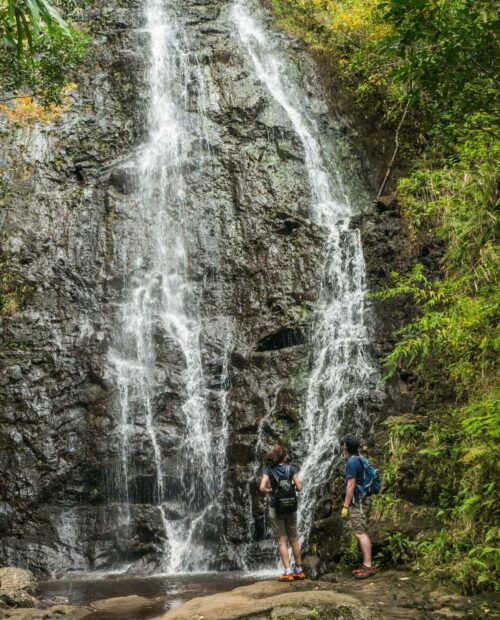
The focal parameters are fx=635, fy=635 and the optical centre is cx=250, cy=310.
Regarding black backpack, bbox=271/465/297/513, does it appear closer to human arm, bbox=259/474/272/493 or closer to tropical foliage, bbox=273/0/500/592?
human arm, bbox=259/474/272/493

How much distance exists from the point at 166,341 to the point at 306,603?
7565 mm

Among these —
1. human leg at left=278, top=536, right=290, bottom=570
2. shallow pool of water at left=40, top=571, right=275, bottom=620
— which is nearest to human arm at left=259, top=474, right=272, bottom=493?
human leg at left=278, top=536, right=290, bottom=570

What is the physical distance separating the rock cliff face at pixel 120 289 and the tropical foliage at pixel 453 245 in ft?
4.62

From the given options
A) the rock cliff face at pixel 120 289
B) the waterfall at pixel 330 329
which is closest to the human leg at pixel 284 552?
the waterfall at pixel 330 329

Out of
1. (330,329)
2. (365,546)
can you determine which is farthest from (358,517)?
(330,329)

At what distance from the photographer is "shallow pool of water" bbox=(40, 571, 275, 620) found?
27.0 feet

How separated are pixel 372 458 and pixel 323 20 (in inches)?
579

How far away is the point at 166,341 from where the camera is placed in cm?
1309

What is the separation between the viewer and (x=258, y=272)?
13898mm

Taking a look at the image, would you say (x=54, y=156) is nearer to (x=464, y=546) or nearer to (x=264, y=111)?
(x=264, y=111)

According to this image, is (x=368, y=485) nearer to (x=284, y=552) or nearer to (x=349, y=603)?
(x=284, y=552)

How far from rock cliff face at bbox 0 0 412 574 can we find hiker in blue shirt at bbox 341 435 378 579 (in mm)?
3605

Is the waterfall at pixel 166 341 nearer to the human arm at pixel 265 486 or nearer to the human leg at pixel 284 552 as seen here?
the human leg at pixel 284 552

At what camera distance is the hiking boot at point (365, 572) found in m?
7.46
